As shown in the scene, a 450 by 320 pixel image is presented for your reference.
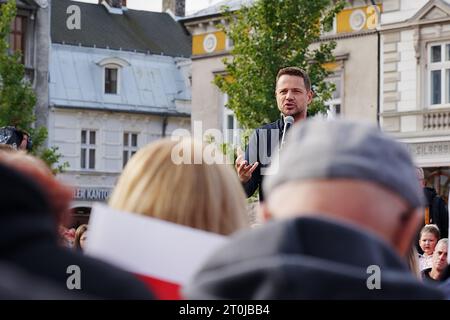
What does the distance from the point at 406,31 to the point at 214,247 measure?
32.5 m

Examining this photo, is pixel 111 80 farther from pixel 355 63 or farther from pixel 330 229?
pixel 330 229

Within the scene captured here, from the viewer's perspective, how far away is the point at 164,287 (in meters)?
3.03

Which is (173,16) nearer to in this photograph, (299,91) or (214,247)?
(299,91)

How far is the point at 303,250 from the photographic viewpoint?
2301 mm

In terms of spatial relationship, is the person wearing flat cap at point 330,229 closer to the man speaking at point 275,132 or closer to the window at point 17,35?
the man speaking at point 275,132

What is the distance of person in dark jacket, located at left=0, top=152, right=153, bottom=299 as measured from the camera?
7.11 ft

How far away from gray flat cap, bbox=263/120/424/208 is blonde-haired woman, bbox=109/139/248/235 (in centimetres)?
53

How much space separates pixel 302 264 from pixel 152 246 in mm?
777

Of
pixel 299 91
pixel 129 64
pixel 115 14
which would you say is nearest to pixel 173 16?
pixel 115 14

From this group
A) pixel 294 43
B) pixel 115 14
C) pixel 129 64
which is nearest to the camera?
pixel 294 43

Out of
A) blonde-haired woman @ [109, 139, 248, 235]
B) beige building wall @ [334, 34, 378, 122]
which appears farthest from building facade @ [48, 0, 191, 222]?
blonde-haired woman @ [109, 139, 248, 235]

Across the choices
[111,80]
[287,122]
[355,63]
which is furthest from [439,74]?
[287,122]

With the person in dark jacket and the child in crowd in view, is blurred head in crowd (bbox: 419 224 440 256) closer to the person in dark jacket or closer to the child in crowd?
the child in crowd
